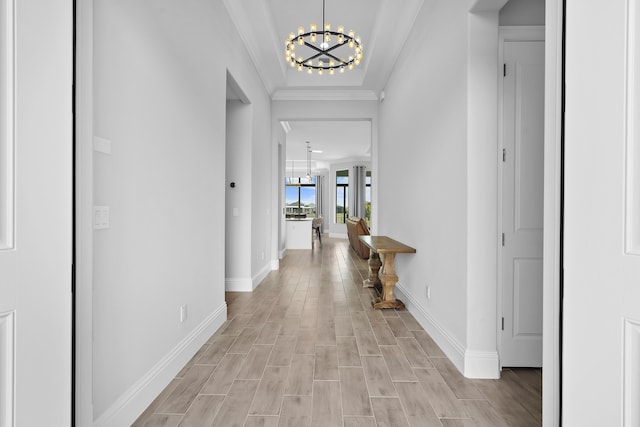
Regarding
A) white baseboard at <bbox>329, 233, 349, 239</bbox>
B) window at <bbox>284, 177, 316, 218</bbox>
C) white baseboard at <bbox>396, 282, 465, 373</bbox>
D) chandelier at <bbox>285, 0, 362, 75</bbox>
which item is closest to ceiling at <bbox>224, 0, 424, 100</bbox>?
chandelier at <bbox>285, 0, 362, 75</bbox>

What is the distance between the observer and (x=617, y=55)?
1.04 meters

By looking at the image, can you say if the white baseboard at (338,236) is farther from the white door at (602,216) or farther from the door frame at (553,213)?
the white door at (602,216)

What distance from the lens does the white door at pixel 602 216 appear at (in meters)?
1.00

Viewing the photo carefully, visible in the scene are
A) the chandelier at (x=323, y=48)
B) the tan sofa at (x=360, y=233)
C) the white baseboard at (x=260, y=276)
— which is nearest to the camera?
the chandelier at (x=323, y=48)

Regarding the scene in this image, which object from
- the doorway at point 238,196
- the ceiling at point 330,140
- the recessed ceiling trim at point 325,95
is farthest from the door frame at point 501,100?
the ceiling at point 330,140

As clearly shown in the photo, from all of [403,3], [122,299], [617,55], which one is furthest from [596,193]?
[403,3]

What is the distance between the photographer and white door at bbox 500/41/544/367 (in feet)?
7.98

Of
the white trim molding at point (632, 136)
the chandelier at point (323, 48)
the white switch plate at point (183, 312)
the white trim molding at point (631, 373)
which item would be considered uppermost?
the chandelier at point (323, 48)

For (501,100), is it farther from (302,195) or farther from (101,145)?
(302,195)

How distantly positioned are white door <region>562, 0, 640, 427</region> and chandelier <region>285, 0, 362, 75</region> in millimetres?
2700

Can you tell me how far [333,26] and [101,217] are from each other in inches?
163

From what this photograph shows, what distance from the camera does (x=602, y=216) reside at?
1098mm

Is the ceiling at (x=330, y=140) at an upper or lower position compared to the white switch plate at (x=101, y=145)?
upper

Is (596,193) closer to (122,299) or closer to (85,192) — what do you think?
(85,192)
